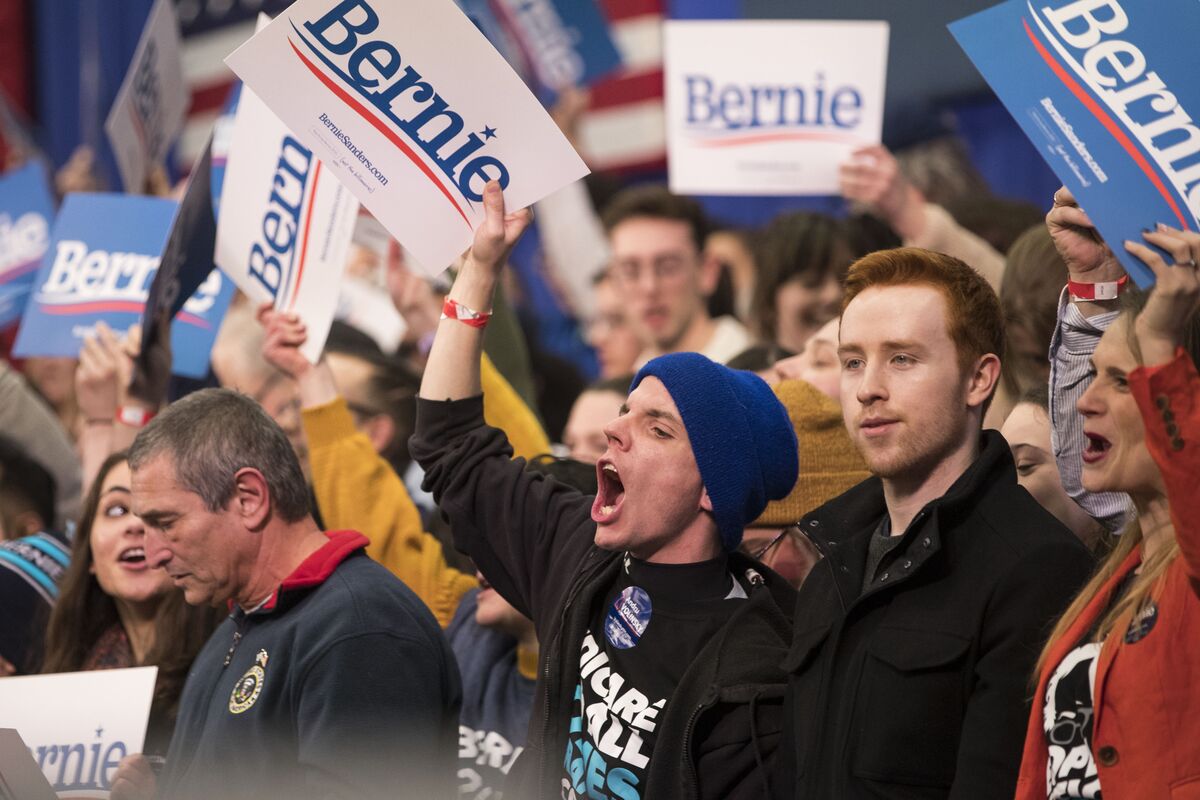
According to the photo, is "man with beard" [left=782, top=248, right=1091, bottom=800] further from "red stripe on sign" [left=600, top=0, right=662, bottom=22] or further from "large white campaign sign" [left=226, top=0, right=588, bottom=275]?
"red stripe on sign" [left=600, top=0, right=662, bottom=22]

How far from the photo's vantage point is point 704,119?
551 cm

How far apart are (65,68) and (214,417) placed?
813 cm

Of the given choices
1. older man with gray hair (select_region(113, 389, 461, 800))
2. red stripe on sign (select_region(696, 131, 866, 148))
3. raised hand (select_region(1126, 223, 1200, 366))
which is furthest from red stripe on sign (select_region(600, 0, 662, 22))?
raised hand (select_region(1126, 223, 1200, 366))

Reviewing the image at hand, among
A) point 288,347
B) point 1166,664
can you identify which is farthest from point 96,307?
point 1166,664


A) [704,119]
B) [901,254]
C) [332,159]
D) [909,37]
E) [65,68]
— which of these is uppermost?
[65,68]

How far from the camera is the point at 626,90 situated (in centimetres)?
935

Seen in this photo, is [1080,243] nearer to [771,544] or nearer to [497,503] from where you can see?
[771,544]

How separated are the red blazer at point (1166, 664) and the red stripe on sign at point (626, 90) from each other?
7.22 meters

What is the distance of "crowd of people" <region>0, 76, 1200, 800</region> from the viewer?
245 cm

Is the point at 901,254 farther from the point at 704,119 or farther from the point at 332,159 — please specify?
the point at 704,119

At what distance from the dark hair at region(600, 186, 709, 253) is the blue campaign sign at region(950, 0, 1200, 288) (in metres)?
3.26

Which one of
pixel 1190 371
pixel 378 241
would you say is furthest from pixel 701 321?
pixel 1190 371

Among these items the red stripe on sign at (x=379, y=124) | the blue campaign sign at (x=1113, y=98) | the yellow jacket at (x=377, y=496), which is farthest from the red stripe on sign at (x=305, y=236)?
the blue campaign sign at (x=1113, y=98)

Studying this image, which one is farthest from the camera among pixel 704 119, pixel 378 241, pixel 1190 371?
pixel 704 119
